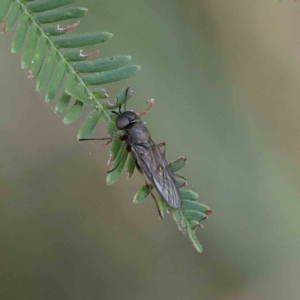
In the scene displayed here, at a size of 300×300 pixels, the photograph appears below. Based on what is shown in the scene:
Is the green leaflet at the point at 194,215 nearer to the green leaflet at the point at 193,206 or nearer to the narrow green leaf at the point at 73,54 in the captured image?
the green leaflet at the point at 193,206

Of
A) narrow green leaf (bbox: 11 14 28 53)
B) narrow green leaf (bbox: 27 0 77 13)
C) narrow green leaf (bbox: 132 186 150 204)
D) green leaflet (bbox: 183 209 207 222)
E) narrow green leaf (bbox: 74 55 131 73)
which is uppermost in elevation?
narrow green leaf (bbox: 27 0 77 13)

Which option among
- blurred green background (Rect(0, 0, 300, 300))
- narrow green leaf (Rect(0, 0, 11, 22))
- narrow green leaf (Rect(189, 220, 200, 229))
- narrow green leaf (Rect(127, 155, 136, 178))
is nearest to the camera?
narrow green leaf (Rect(0, 0, 11, 22))

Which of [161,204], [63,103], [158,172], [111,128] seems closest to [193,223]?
[161,204]

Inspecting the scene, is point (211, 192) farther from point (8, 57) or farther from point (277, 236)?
point (8, 57)

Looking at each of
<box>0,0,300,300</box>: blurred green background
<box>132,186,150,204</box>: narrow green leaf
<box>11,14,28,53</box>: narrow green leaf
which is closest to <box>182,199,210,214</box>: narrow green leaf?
<box>132,186,150,204</box>: narrow green leaf

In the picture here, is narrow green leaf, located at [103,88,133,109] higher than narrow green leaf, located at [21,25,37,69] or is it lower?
lower

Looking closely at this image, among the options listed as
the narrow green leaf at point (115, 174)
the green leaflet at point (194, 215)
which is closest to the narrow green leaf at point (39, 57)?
the narrow green leaf at point (115, 174)

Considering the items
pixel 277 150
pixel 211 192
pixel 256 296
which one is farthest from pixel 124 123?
pixel 256 296

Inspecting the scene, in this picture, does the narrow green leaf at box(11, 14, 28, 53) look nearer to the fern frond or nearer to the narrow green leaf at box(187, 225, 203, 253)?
the fern frond
